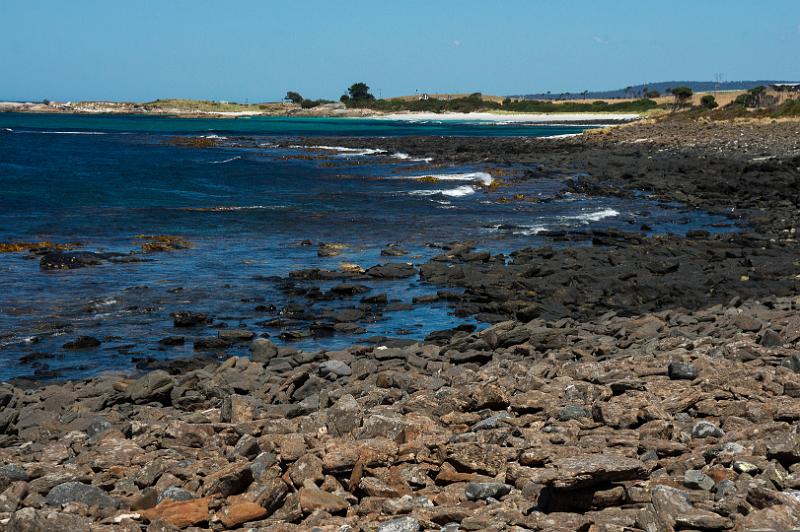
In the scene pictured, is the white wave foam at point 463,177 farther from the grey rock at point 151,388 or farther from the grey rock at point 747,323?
the grey rock at point 151,388

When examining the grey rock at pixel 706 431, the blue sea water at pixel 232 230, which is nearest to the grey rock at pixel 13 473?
the grey rock at pixel 706 431

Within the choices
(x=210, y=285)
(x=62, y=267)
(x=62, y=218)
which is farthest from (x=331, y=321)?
(x=62, y=218)

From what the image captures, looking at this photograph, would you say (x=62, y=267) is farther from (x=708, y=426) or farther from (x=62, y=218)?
(x=708, y=426)

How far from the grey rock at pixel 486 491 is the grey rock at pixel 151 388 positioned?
6015 millimetres

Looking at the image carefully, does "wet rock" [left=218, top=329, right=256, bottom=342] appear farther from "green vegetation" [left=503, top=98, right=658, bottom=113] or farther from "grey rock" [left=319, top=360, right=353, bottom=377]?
"green vegetation" [left=503, top=98, right=658, bottom=113]

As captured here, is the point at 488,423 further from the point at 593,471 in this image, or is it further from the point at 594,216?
the point at 594,216

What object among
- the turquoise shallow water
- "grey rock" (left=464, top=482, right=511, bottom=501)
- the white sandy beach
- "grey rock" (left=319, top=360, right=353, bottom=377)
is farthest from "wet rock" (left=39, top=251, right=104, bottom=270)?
the white sandy beach

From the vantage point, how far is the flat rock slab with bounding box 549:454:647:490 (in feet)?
19.9

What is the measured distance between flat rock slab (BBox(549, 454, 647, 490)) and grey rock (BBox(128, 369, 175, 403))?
258 inches

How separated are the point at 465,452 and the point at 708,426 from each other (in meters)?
2.13

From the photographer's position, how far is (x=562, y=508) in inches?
240

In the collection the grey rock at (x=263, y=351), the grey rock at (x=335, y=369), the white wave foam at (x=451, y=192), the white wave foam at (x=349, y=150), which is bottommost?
the white wave foam at (x=451, y=192)

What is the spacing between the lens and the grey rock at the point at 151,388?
11430 mm

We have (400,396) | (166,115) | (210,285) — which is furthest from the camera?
(166,115)
